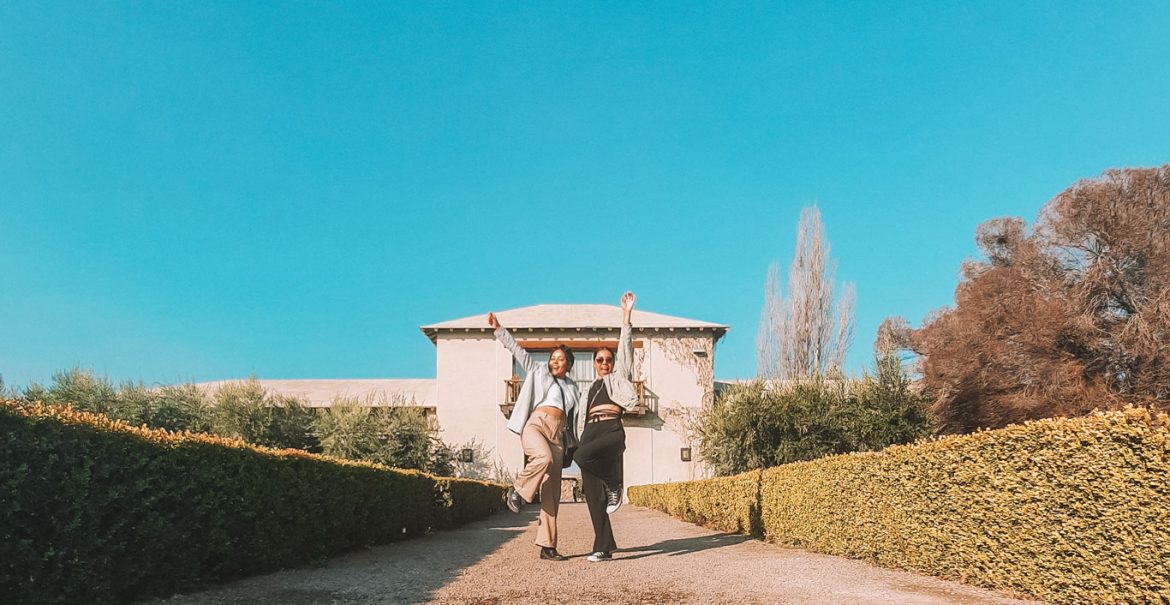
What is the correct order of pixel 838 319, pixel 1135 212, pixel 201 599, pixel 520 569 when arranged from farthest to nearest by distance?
pixel 838 319 → pixel 1135 212 → pixel 520 569 → pixel 201 599

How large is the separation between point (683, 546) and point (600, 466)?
8.14ft

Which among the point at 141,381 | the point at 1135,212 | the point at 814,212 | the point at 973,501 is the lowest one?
the point at 973,501

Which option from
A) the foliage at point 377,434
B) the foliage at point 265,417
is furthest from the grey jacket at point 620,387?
the foliage at point 377,434

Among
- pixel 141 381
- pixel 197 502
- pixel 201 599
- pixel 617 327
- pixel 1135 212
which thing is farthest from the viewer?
pixel 617 327

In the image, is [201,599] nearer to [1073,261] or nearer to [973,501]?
[973,501]

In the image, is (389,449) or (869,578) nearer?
(869,578)

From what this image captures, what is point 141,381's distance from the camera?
717 inches

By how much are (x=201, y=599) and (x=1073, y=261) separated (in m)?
24.2

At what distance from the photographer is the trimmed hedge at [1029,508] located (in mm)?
4395

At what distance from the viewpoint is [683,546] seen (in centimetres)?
935

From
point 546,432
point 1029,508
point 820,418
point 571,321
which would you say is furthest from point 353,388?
point 1029,508

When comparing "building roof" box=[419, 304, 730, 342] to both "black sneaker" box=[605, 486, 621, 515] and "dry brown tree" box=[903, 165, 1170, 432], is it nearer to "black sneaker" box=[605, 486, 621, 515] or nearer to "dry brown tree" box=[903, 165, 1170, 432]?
"dry brown tree" box=[903, 165, 1170, 432]

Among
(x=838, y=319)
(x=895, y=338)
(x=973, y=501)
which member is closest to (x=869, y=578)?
(x=973, y=501)

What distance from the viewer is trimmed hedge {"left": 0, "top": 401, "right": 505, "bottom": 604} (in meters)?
4.04
